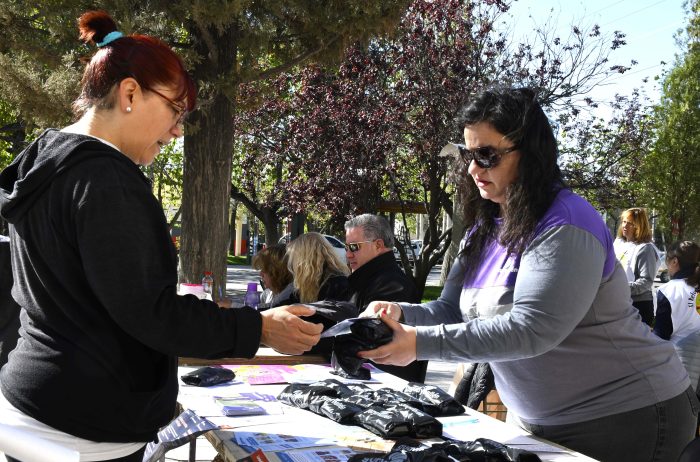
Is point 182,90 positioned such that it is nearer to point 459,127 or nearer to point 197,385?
point 459,127

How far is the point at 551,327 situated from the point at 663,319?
15.3 ft

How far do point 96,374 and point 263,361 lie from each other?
2.73 metres

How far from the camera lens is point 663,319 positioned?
650 cm

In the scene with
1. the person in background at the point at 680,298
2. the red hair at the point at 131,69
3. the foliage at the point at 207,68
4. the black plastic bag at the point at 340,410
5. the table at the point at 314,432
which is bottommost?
the table at the point at 314,432

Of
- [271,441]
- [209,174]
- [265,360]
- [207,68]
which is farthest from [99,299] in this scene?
[207,68]

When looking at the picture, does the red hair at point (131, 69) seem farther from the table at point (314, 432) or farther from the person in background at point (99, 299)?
the table at point (314, 432)

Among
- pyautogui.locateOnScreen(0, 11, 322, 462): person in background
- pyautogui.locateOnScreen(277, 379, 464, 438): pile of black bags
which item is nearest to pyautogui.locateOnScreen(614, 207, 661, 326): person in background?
pyautogui.locateOnScreen(277, 379, 464, 438): pile of black bags

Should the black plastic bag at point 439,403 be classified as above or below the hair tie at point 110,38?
below

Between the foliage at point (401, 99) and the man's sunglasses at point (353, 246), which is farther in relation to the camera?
the foliage at point (401, 99)

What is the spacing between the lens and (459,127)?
2875 mm

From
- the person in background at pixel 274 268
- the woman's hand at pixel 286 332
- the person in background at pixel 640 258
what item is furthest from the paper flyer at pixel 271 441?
the person in background at pixel 640 258

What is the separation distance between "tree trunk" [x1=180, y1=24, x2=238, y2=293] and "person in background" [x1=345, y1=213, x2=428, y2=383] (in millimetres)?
2310

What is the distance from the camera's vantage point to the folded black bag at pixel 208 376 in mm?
3739

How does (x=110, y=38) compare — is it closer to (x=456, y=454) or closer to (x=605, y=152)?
(x=456, y=454)
